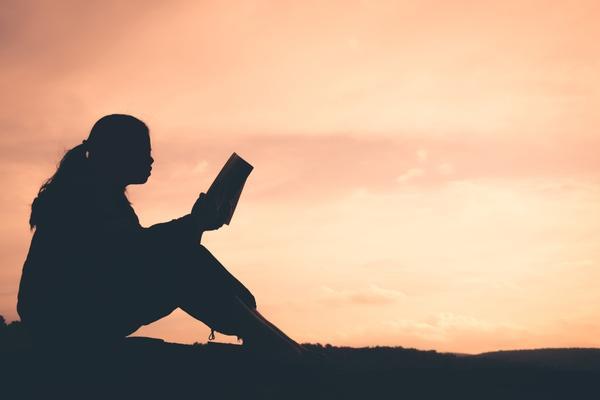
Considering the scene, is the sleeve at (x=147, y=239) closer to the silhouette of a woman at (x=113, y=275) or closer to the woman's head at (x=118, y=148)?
the silhouette of a woman at (x=113, y=275)

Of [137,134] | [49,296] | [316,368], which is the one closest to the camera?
[316,368]

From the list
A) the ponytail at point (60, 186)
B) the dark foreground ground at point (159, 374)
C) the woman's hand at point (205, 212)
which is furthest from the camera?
the ponytail at point (60, 186)

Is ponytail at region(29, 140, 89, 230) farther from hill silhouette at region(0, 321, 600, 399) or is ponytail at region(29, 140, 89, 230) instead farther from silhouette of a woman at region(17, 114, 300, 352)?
hill silhouette at region(0, 321, 600, 399)

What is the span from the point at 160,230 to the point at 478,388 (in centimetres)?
404

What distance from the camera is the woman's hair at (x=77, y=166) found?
13.6ft

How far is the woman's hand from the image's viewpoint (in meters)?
3.83

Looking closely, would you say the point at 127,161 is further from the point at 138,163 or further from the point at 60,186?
the point at 60,186

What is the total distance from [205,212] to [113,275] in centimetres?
78

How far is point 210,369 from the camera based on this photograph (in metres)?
3.83

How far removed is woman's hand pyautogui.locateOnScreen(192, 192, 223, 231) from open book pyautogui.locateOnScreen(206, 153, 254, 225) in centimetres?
3

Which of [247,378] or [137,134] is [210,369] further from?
[137,134]

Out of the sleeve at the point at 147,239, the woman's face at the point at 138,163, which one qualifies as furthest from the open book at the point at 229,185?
the woman's face at the point at 138,163

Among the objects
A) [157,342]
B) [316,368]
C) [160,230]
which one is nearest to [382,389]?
[316,368]

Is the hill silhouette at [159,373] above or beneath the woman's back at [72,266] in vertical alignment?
beneath
